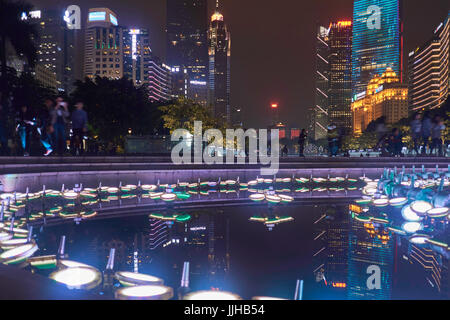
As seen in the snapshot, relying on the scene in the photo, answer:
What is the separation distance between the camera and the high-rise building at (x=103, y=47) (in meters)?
180

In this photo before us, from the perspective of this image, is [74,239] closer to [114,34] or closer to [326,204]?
[326,204]

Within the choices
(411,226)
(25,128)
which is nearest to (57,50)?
(25,128)

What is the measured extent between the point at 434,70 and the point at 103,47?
544 ft

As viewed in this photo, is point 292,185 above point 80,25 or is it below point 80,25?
below

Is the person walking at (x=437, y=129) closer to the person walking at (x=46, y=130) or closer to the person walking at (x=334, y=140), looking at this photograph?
the person walking at (x=334, y=140)

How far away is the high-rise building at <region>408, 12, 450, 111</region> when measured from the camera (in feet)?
536

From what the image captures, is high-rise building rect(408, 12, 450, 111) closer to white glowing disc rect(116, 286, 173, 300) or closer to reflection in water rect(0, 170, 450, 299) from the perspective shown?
reflection in water rect(0, 170, 450, 299)

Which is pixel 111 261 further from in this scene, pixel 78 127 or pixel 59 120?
pixel 78 127

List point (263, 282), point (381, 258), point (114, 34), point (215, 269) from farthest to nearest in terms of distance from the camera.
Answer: point (114, 34) < point (381, 258) < point (215, 269) < point (263, 282)

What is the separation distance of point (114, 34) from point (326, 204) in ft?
661

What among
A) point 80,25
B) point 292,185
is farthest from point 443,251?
point 80,25

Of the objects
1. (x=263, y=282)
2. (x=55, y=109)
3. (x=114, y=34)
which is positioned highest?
(x=114, y=34)

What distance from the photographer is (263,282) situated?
491 cm
